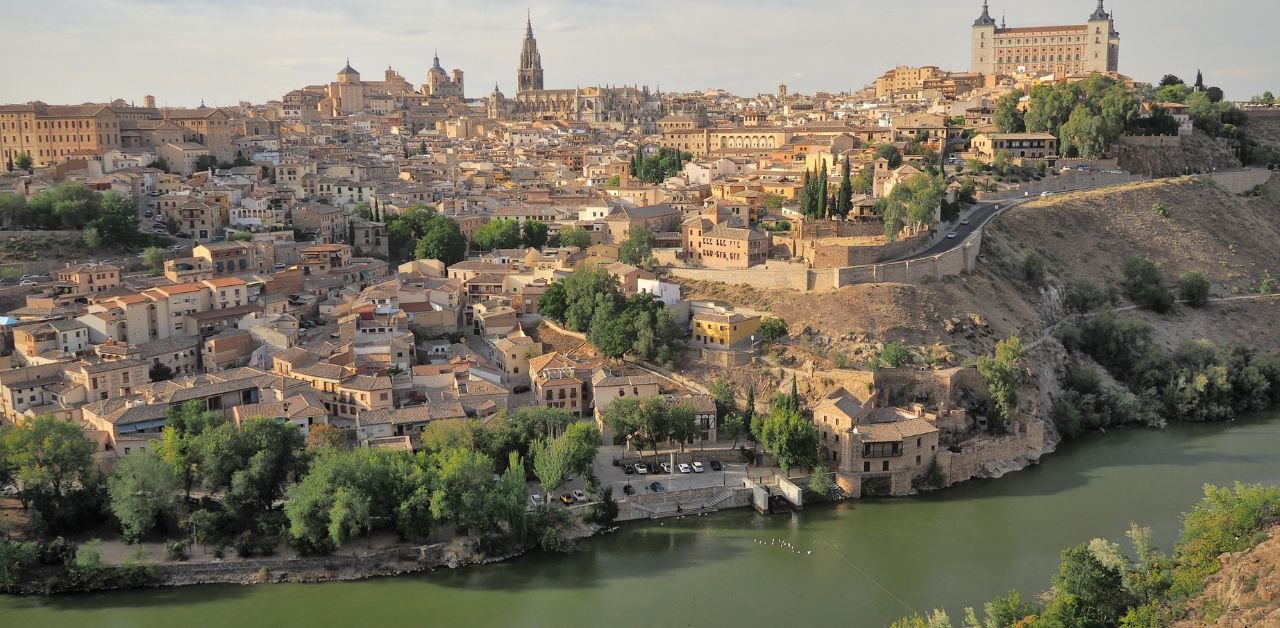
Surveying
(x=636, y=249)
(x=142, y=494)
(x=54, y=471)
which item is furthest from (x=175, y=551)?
(x=636, y=249)

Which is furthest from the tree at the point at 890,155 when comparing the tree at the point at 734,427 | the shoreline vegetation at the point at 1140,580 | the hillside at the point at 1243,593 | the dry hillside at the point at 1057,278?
the hillside at the point at 1243,593

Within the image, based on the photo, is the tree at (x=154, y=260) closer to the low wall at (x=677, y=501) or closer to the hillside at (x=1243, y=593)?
the low wall at (x=677, y=501)

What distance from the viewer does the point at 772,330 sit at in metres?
19.9

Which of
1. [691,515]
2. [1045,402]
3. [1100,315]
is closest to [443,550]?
[691,515]

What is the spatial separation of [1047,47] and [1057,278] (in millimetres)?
27319

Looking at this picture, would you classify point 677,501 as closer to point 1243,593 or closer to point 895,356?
point 895,356

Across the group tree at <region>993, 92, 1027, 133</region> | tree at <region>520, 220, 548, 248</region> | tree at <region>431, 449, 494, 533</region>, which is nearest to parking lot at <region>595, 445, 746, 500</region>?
tree at <region>431, 449, 494, 533</region>

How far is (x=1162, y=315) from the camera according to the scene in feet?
79.3

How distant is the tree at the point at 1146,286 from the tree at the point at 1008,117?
29.0 feet

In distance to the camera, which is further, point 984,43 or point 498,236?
point 984,43

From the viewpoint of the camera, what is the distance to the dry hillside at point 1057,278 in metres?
19.9

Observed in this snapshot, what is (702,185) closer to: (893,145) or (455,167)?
(893,145)

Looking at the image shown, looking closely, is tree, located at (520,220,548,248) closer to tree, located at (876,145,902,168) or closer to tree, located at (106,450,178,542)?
tree, located at (876,145,902,168)

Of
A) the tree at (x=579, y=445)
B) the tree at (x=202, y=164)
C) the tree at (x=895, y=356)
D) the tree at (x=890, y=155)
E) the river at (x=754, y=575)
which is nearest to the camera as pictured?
the river at (x=754, y=575)
